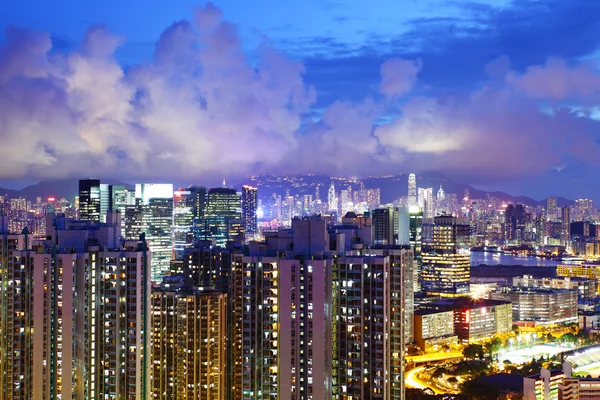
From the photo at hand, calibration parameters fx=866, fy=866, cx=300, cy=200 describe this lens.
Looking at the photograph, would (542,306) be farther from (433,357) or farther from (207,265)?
(207,265)

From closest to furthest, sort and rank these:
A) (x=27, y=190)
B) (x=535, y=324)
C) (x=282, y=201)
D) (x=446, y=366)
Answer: (x=27, y=190), (x=446, y=366), (x=535, y=324), (x=282, y=201)

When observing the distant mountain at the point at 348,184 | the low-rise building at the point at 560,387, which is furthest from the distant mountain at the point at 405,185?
the low-rise building at the point at 560,387

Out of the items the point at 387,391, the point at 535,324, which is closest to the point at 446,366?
the point at 535,324

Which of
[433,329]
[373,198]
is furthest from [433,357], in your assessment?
[373,198]

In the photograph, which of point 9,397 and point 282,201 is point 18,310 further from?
point 282,201

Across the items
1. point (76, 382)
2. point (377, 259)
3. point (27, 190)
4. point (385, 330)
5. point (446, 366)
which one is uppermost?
point (27, 190)
